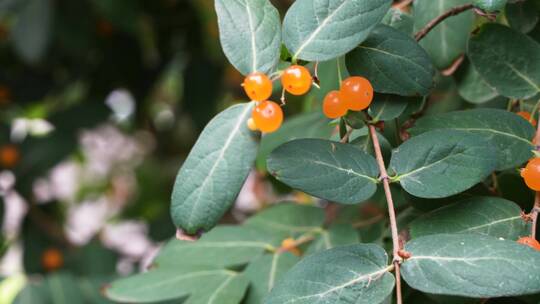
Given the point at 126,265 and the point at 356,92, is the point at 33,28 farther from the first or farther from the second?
the point at 356,92

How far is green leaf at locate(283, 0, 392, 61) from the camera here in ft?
1.62

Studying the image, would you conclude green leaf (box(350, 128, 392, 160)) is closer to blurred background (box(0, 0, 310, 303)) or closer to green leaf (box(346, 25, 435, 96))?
green leaf (box(346, 25, 435, 96))

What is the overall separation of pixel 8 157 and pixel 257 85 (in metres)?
1.13

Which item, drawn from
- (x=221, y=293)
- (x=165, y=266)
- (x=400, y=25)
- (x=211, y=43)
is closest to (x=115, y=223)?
(x=211, y=43)

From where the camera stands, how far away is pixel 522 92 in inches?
22.3

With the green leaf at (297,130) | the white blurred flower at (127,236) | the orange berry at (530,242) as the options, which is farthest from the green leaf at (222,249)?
the white blurred flower at (127,236)

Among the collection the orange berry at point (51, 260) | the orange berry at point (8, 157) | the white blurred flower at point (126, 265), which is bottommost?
the white blurred flower at point (126, 265)

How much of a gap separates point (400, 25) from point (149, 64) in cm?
119

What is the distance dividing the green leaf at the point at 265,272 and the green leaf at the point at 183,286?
11 mm

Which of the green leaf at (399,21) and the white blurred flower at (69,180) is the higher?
the green leaf at (399,21)

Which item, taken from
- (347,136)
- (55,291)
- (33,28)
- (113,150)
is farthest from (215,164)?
(113,150)

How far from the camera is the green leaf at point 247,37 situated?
50 centimetres

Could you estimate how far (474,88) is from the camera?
0.65 metres

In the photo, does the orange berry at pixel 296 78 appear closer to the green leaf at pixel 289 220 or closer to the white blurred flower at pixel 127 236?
the green leaf at pixel 289 220
